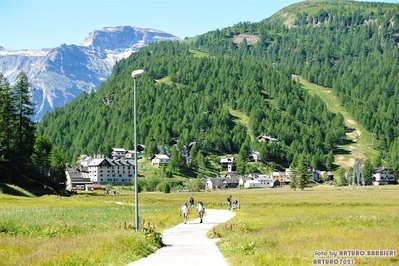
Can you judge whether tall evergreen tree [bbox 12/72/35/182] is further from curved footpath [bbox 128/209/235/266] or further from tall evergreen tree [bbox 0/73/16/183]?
curved footpath [bbox 128/209/235/266]

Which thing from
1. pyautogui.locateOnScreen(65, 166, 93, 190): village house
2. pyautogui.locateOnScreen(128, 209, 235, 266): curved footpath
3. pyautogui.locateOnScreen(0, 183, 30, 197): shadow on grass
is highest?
pyautogui.locateOnScreen(128, 209, 235, 266): curved footpath

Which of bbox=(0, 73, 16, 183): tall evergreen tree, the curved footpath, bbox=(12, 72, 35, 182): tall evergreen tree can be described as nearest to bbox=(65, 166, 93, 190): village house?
bbox=(12, 72, 35, 182): tall evergreen tree

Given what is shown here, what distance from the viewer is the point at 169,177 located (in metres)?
196

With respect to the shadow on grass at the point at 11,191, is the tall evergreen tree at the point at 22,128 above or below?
above

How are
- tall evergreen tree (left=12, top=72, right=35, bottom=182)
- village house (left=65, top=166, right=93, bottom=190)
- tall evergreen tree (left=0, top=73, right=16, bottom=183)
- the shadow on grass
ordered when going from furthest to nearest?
village house (left=65, top=166, right=93, bottom=190), tall evergreen tree (left=12, top=72, right=35, bottom=182), tall evergreen tree (left=0, top=73, right=16, bottom=183), the shadow on grass

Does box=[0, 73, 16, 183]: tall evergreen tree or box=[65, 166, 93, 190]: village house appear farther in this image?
box=[65, 166, 93, 190]: village house

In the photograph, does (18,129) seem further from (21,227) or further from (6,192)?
(21,227)

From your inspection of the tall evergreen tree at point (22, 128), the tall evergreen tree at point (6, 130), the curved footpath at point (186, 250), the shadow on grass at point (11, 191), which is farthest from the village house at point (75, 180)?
the curved footpath at point (186, 250)

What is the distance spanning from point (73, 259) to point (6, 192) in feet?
198

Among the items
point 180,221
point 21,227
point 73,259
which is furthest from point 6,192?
point 73,259

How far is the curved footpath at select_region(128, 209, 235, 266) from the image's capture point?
25000 millimetres

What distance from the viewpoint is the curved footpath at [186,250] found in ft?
82.0

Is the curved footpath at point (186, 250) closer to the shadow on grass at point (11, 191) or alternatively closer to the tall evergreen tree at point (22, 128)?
the shadow on grass at point (11, 191)

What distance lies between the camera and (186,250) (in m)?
30.1
